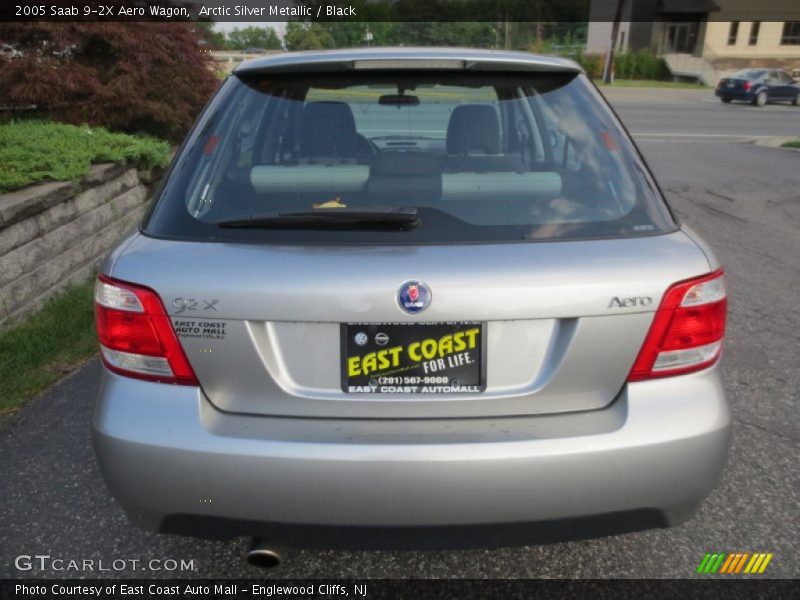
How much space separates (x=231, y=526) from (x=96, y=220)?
14.0 feet

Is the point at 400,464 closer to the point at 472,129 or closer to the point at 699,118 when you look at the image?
the point at 472,129

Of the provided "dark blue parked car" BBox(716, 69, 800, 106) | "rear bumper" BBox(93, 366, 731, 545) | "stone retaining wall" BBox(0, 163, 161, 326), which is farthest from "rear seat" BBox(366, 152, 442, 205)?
"dark blue parked car" BBox(716, 69, 800, 106)

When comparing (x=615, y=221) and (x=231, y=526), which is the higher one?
(x=615, y=221)

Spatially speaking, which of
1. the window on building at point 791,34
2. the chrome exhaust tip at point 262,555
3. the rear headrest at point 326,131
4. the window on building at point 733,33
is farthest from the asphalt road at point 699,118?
the window on building at point 791,34

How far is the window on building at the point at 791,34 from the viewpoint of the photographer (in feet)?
167

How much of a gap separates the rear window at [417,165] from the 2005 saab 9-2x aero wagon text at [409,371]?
17 millimetres

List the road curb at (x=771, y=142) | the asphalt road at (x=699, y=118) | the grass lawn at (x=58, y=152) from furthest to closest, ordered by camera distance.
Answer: the asphalt road at (x=699, y=118)
the road curb at (x=771, y=142)
the grass lawn at (x=58, y=152)

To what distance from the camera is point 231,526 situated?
193 cm

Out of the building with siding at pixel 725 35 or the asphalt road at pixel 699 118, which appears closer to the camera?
the asphalt road at pixel 699 118

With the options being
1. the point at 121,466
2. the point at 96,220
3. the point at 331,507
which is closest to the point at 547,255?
the point at 331,507

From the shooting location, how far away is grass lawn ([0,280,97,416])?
3.79 meters

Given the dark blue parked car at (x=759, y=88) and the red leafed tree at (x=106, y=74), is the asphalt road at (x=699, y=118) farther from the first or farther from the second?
the red leafed tree at (x=106, y=74)

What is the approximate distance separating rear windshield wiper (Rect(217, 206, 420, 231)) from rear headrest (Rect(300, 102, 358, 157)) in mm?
568

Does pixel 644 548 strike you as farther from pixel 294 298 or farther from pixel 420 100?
pixel 420 100
